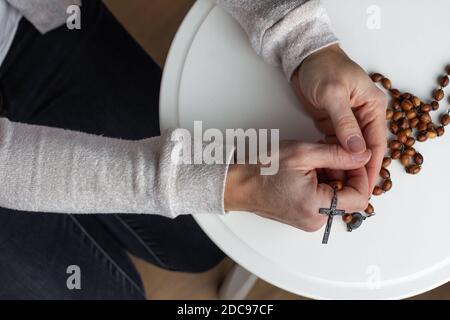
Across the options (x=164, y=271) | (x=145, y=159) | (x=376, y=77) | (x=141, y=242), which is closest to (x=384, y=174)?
(x=376, y=77)

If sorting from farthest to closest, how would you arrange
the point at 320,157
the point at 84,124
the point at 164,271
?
the point at 164,271, the point at 84,124, the point at 320,157

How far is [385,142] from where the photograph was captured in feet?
1.80

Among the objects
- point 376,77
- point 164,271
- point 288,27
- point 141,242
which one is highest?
point 288,27

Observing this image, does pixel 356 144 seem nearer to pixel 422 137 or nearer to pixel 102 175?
pixel 422 137

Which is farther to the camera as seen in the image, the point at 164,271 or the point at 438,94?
the point at 164,271

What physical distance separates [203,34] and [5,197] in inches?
11.4

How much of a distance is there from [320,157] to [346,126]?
43 millimetres

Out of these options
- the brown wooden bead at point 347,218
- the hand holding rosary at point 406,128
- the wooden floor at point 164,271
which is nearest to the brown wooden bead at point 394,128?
the hand holding rosary at point 406,128

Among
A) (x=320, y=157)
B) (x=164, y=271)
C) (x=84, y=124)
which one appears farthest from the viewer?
(x=164, y=271)

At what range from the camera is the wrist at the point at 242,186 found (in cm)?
53

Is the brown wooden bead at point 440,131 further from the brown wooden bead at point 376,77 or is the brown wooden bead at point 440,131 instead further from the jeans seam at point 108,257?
the jeans seam at point 108,257

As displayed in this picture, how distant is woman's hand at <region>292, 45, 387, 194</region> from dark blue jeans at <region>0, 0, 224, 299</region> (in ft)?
1.00

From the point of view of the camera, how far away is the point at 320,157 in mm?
514
